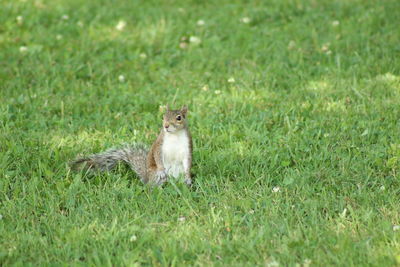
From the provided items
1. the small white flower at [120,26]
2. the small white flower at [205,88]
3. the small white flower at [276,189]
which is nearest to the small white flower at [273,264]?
the small white flower at [276,189]

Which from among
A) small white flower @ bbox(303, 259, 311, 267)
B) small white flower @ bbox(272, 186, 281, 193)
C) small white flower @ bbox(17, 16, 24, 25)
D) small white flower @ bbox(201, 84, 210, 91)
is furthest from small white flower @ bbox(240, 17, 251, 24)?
small white flower @ bbox(303, 259, 311, 267)

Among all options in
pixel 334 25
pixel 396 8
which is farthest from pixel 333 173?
pixel 396 8

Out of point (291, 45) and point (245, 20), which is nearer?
point (291, 45)

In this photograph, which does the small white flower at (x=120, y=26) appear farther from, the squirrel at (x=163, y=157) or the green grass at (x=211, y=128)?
the squirrel at (x=163, y=157)

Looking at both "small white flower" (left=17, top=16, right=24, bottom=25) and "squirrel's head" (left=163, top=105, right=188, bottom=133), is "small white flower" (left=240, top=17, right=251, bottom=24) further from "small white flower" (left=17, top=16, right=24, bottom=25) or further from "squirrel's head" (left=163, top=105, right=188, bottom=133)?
"squirrel's head" (left=163, top=105, right=188, bottom=133)

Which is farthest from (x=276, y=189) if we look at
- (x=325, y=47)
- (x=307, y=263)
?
(x=325, y=47)

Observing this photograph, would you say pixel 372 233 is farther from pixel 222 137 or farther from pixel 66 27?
pixel 66 27

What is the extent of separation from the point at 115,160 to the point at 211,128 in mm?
936

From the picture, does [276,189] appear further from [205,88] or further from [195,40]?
[195,40]

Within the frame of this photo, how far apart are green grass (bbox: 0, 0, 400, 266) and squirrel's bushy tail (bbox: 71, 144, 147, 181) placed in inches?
3.2

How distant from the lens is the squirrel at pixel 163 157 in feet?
13.3

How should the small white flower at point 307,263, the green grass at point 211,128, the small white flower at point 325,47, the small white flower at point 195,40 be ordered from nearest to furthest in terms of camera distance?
the small white flower at point 307,263 < the green grass at point 211,128 < the small white flower at point 325,47 < the small white flower at point 195,40

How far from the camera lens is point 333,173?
Answer: 4.09m

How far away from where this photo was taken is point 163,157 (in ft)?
13.5
